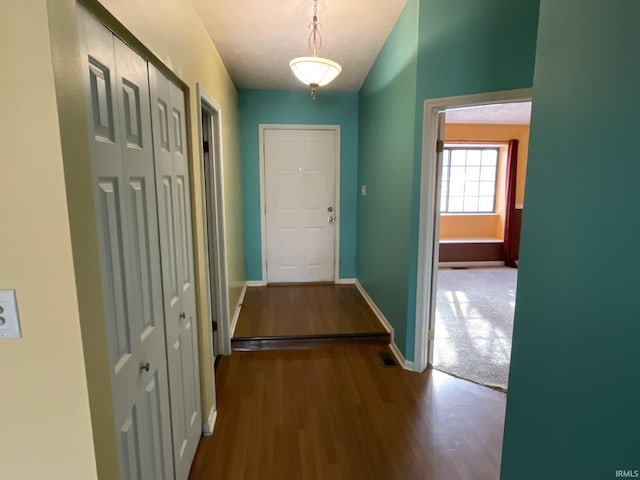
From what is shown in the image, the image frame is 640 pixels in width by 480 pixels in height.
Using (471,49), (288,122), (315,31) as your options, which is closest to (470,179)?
(288,122)

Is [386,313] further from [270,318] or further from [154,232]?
[154,232]

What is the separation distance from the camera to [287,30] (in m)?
2.65

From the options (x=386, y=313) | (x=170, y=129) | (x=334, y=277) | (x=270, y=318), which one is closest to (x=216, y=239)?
(x=270, y=318)

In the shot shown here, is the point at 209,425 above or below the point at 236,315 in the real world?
below

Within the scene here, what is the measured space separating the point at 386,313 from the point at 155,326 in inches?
92.5

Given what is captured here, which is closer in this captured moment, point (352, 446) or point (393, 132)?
point (352, 446)

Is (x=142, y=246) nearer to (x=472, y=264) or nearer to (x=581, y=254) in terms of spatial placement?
(x=581, y=254)

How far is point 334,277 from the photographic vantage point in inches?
187

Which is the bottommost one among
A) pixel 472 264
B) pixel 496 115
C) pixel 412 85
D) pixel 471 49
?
pixel 472 264

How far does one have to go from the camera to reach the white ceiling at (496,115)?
4726 millimetres

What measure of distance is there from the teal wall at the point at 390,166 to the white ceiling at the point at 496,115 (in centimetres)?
164

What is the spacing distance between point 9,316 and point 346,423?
6.27 ft

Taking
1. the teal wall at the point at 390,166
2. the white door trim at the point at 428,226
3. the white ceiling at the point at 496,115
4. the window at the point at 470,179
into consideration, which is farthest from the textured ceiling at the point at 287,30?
the window at the point at 470,179

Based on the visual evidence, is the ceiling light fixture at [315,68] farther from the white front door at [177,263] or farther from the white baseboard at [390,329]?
the white baseboard at [390,329]
